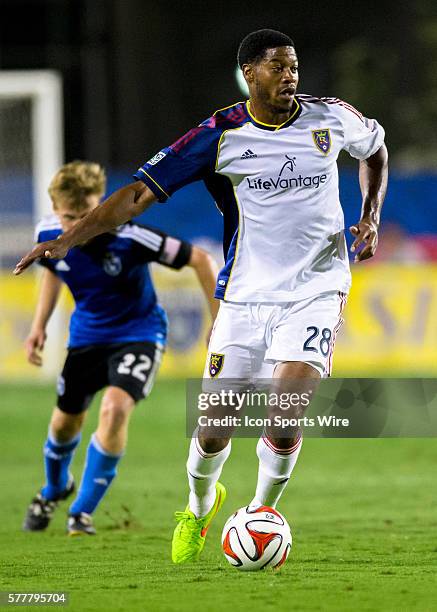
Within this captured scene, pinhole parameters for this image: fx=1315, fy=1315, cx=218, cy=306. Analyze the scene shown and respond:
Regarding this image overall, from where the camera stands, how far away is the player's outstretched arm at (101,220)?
5.73m

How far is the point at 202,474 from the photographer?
240 inches

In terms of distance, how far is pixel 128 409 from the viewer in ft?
23.8

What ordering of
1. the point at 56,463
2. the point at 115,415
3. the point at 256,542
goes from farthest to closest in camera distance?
the point at 56,463 → the point at 115,415 → the point at 256,542

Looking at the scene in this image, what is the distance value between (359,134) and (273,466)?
1577mm

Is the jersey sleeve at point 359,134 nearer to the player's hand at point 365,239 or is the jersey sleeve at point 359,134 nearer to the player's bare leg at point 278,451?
the player's hand at point 365,239

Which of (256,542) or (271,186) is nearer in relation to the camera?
(256,542)

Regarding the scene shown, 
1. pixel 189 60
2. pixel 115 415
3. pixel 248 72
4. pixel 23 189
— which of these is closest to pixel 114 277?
pixel 115 415

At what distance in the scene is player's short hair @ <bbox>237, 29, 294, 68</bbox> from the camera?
229 inches

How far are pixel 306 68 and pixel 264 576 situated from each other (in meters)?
17.6

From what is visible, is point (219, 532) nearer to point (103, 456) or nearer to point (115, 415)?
point (103, 456)

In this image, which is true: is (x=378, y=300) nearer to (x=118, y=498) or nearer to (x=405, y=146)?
(x=405, y=146)

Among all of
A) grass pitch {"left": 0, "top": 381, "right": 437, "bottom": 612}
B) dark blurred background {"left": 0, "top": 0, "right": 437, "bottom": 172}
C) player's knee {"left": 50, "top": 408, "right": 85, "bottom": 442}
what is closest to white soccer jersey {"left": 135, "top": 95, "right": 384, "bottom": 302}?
grass pitch {"left": 0, "top": 381, "right": 437, "bottom": 612}

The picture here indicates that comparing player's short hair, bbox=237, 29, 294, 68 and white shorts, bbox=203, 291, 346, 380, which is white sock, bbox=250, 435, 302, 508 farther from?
player's short hair, bbox=237, 29, 294, 68

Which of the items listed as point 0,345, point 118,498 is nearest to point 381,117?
point 0,345
